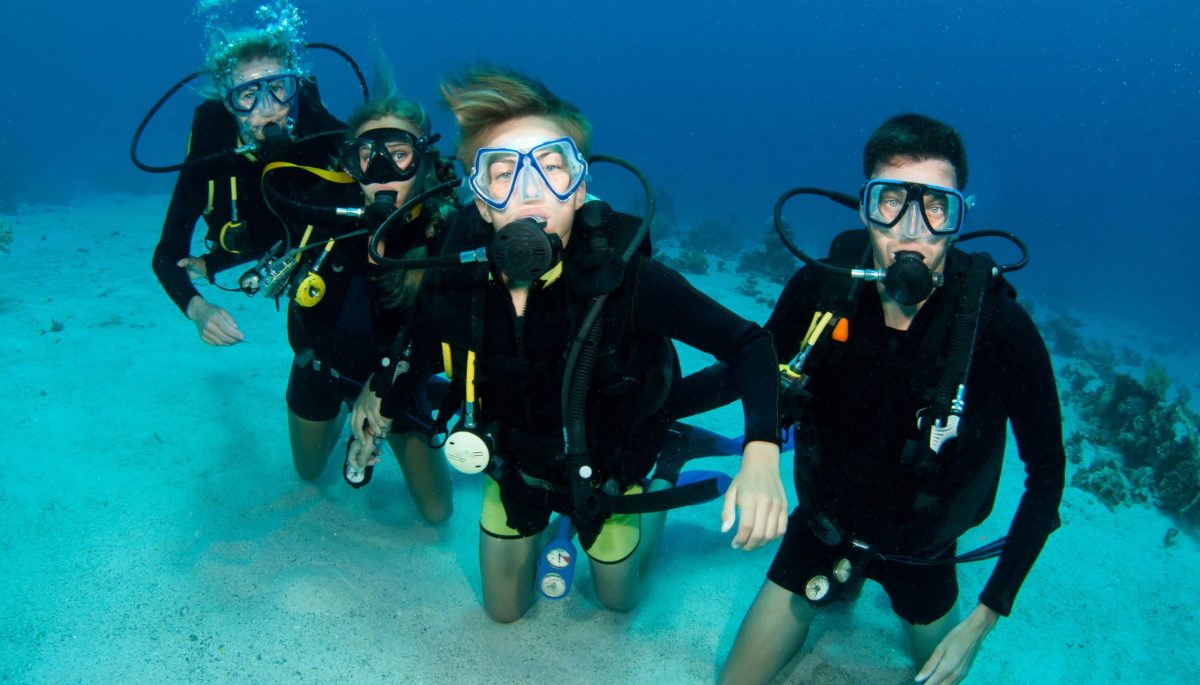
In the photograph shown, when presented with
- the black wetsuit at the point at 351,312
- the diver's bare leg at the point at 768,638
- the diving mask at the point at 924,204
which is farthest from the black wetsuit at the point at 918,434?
the black wetsuit at the point at 351,312

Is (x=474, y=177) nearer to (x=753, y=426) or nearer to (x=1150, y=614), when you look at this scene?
(x=753, y=426)

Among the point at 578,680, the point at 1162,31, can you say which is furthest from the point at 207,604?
the point at 1162,31

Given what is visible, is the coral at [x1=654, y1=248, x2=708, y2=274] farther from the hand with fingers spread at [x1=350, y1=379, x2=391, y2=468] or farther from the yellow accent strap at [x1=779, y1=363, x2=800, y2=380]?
the yellow accent strap at [x1=779, y1=363, x2=800, y2=380]

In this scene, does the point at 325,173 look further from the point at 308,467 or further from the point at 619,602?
the point at 619,602

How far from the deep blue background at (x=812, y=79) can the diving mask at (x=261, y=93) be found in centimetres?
8285

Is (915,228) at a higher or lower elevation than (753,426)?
higher

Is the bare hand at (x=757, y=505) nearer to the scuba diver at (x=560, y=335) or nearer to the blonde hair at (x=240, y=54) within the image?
the scuba diver at (x=560, y=335)

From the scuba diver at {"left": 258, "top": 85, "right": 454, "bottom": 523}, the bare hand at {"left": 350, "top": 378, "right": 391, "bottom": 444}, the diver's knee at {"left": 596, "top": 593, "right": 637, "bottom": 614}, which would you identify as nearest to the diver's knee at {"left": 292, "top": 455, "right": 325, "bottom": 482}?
A: the scuba diver at {"left": 258, "top": 85, "right": 454, "bottom": 523}

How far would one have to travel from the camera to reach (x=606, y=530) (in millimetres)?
3617

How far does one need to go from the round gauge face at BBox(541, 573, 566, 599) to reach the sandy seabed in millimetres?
301

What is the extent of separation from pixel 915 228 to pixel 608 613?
2.87 metres

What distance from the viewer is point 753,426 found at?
226 cm

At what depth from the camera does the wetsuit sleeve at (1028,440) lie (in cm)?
259

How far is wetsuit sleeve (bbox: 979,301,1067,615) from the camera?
2.59m
